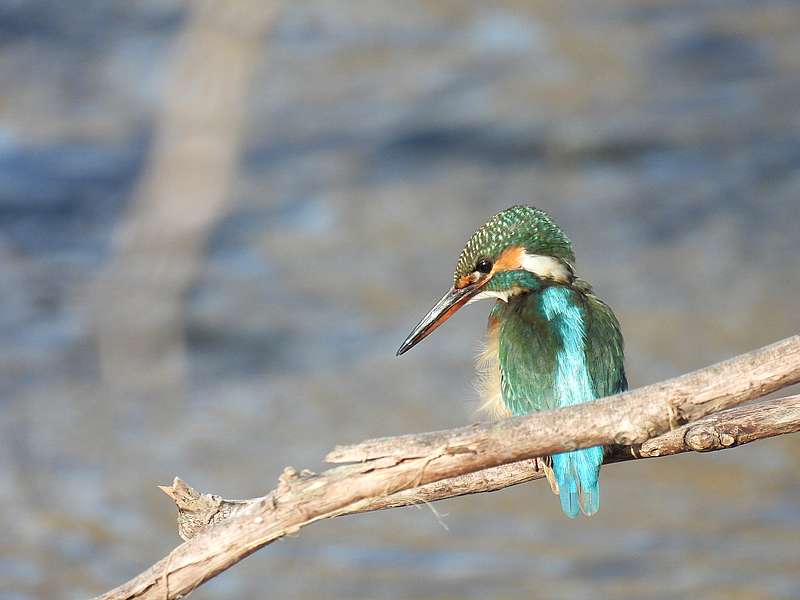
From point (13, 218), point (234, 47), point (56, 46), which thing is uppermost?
point (56, 46)

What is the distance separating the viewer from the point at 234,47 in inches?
78.1

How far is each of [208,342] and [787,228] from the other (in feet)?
10.8

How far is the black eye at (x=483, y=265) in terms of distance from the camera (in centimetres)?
295

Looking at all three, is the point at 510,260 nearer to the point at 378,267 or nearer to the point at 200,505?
the point at 200,505

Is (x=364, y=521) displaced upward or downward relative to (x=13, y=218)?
downward

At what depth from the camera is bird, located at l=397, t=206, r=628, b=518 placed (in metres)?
2.51

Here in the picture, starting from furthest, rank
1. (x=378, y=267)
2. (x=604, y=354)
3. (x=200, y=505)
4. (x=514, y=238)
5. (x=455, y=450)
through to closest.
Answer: (x=378, y=267) < (x=514, y=238) < (x=604, y=354) < (x=200, y=505) < (x=455, y=450)

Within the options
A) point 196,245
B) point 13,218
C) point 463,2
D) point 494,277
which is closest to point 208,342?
point 13,218

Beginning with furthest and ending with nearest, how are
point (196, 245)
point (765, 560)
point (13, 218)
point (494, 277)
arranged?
1. point (13, 218)
2. point (765, 560)
3. point (494, 277)
4. point (196, 245)

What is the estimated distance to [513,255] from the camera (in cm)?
295

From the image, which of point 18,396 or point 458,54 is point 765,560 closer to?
point 18,396

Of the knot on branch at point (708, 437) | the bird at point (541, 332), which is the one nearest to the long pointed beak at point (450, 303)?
the bird at point (541, 332)

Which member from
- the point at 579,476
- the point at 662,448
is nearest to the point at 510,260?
the point at 579,476

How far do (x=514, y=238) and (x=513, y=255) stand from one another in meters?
0.04
